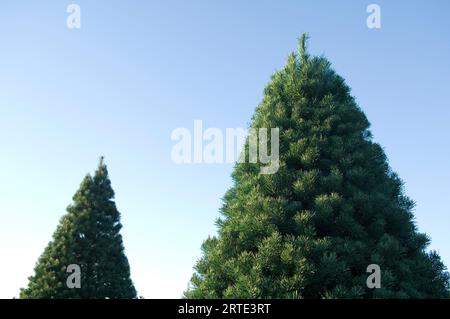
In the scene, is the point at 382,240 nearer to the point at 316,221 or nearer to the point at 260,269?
the point at 316,221

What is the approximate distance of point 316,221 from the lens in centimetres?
920

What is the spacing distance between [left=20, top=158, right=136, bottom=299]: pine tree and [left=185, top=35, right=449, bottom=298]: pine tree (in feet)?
58.7

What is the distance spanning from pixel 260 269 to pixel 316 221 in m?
1.53

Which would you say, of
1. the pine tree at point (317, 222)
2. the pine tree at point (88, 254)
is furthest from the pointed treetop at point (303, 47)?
the pine tree at point (88, 254)

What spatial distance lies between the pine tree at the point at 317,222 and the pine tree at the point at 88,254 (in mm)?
17904

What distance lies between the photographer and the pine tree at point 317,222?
8.54 m

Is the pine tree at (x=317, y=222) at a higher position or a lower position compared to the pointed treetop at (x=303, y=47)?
lower

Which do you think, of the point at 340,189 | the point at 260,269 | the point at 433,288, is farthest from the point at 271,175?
the point at 433,288

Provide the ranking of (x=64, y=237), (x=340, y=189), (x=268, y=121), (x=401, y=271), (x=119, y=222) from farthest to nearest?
(x=119, y=222) < (x=64, y=237) < (x=268, y=121) < (x=340, y=189) < (x=401, y=271)

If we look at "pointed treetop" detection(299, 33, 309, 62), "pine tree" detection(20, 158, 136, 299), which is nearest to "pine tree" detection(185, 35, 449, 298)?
"pointed treetop" detection(299, 33, 309, 62)

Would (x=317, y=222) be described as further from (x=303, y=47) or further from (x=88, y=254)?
(x=88, y=254)

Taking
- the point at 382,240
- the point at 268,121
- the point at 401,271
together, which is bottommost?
the point at 401,271

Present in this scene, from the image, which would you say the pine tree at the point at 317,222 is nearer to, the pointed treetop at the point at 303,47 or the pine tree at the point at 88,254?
the pointed treetop at the point at 303,47

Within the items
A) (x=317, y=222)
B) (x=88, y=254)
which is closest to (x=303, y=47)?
(x=317, y=222)
